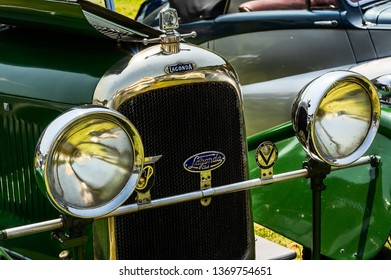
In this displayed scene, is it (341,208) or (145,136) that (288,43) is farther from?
(145,136)

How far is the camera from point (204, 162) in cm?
241

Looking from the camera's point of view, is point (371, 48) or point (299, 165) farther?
point (371, 48)

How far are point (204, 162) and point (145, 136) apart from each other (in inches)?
8.6

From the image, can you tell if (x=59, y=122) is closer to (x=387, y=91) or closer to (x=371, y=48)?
(x=387, y=91)

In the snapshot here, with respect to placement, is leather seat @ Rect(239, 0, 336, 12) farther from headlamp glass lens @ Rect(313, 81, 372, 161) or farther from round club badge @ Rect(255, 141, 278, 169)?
round club badge @ Rect(255, 141, 278, 169)

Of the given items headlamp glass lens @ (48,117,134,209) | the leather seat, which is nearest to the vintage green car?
headlamp glass lens @ (48,117,134,209)

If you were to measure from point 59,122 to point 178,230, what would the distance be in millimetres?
684

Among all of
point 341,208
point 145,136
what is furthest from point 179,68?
point 341,208

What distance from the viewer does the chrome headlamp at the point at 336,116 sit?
2.43 metres

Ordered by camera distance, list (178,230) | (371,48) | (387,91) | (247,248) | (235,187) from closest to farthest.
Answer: (235,187) < (178,230) < (247,248) < (387,91) < (371,48)

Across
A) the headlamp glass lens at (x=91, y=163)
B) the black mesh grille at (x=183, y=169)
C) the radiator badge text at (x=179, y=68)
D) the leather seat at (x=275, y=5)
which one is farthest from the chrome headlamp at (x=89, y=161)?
the leather seat at (x=275, y=5)

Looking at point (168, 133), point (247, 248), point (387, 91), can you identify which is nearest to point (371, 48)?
point (387, 91)

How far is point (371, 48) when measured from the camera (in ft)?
17.3

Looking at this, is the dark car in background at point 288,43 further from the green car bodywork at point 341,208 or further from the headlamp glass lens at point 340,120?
the headlamp glass lens at point 340,120
